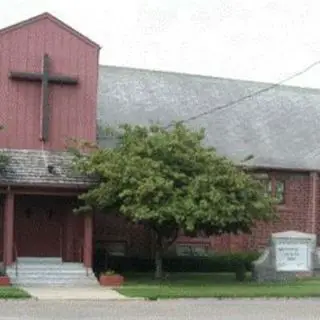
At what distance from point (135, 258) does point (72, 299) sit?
11.7m

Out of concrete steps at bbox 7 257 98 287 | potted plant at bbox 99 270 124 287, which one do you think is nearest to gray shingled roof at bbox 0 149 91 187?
concrete steps at bbox 7 257 98 287

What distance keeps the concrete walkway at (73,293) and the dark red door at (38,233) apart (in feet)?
16.7

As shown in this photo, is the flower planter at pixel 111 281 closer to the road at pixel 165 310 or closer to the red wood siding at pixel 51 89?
the red wood siding at pixel 51 89

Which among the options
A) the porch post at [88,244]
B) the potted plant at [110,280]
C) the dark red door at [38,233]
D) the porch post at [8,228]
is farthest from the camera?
the dark red door at [38,233]

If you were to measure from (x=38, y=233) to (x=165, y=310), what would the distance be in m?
13.6

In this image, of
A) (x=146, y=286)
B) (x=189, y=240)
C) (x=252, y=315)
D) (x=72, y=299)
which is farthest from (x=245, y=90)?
(x=252, y=315)

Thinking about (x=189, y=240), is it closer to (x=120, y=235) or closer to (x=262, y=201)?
(x=120, y=235)

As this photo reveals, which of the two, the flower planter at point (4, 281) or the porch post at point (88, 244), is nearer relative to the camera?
the flower planter at point (4, 281)

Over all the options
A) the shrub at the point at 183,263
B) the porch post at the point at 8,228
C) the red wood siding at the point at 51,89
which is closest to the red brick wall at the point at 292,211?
the shrub at the point at 183,263

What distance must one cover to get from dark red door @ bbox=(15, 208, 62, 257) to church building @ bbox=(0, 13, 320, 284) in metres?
0.04

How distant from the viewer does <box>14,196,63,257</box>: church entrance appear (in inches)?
1353

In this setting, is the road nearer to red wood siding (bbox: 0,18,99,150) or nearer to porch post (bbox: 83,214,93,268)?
porch post (bbox: 83,214,93,268)

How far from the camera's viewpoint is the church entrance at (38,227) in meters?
34.4

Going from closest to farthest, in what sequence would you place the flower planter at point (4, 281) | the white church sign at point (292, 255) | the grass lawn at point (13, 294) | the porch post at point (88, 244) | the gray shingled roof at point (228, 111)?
1. the grass lawn at point (13, 294)
2. the flower planter at point (4, 281)
3. the porch post at point (88, 244)
4. the white church sign at point (292, 255)
5. the gray shingled roof at point (228, 111)
